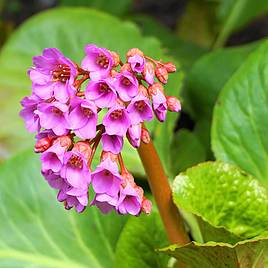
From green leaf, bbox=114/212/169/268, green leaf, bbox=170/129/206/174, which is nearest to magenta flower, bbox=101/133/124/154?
green leaf, bbox=114/212/169/268

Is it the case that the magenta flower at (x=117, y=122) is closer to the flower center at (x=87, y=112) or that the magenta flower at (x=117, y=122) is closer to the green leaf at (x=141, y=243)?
the flower center at (x=87, y=112)

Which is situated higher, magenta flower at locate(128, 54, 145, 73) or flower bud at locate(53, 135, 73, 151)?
magenta flower at locate(128, 54, 145, 73)

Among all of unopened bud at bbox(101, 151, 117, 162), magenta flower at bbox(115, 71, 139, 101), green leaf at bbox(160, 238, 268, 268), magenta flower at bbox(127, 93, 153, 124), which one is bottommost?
green leaf at bbox(160, 238, 268, 268)

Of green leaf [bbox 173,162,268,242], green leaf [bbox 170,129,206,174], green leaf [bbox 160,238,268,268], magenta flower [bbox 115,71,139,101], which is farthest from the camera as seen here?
green leaf [bbox 170,129,206,174]

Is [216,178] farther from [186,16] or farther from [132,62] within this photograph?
[186,16]

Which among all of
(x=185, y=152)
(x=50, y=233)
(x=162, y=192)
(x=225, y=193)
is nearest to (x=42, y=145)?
(x=162, y=192)

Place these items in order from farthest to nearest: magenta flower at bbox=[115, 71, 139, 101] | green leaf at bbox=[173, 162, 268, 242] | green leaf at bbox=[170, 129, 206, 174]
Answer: green leaf at bbox=[170, 129, 206, 174] → green leaf at bbox=[173, 162, 268, 242] → magenta flower at bbox=[115, 71, 139, 101]

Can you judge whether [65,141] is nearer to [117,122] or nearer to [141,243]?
[117,122]

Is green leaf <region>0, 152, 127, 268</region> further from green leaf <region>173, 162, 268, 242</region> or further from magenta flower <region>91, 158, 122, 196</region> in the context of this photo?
magenta flower <region>91, 158, 122, 196</region>
